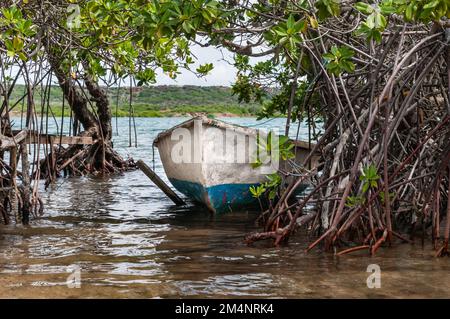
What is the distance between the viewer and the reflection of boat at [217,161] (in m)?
7.93

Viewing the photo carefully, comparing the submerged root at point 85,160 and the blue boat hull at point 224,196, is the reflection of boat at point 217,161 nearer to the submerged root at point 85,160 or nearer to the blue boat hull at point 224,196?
the blue boat hull at point 224,196

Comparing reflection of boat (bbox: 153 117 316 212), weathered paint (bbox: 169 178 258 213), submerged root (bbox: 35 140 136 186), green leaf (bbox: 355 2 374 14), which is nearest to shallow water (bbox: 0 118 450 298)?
weathered paint (bbox: 169 178 258 213)

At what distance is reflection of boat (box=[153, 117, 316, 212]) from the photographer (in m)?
7.93

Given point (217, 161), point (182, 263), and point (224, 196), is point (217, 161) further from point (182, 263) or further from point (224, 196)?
point (182, 263)

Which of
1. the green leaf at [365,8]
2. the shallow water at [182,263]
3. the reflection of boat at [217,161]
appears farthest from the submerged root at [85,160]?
the green leaf at [365,8]

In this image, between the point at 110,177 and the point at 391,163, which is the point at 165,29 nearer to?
the point at 391,163

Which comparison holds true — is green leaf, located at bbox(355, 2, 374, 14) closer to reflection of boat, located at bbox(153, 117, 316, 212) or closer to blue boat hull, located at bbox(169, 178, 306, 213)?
reflection of boat, located at bbox(153, 117, 316, 212)

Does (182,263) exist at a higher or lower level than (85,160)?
lower

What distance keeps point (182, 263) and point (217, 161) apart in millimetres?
2572

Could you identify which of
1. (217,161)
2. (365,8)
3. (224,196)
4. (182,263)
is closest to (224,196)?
(224,196)

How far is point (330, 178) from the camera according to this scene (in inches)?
237

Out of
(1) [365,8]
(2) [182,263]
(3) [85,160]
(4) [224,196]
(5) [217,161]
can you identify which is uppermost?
(1) [365,8]

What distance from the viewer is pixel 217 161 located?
8.04 metres

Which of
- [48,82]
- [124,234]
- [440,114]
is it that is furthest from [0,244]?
[440,114]
